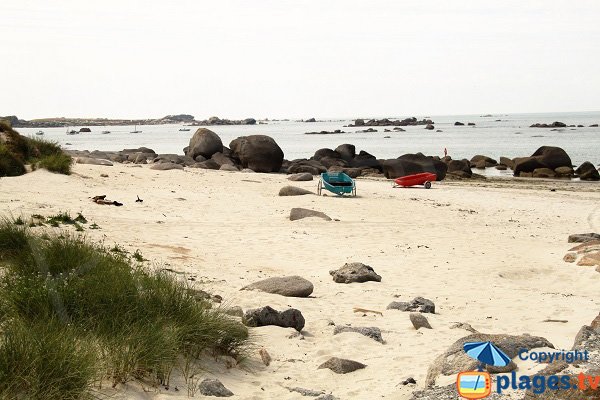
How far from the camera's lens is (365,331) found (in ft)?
24.3

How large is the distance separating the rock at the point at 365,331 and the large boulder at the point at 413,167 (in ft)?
89.7

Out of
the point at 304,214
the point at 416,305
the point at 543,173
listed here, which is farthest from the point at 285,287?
the point at 543,173

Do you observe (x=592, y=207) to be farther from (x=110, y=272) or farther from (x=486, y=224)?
(x=110, y=272)

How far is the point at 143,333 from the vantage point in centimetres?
570

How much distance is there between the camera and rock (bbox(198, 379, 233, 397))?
5.34 meters

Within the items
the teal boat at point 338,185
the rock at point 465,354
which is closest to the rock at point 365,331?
the rock at point 465,354

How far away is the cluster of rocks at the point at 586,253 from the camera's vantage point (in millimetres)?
12173

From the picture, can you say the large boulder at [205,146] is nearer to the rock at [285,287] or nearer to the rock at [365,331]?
Result: the rock at [285,287]

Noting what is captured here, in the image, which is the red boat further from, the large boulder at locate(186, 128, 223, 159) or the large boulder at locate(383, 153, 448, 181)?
the large boulder at locate(186, 128, 223, 159)

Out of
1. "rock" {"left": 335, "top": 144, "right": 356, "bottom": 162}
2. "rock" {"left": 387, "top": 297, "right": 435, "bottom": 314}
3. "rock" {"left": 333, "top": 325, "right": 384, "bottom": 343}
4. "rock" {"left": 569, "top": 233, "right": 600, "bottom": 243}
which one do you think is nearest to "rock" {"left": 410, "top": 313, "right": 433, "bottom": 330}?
"rock" {"left": 333, "top": 325, "right": 384, "bottom": 343}

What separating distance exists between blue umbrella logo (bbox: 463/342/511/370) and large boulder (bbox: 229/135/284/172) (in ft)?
109

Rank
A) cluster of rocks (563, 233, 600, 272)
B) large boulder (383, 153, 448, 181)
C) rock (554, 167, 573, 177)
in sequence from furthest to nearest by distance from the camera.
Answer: rock (554, 167, 573, 177) → large boulder (383, 153, 448, 181) → cluster of rocks (563, 233, 600, 272)

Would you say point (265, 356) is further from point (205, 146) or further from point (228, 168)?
point (205, 146)

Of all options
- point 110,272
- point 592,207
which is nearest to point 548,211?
point 592,207
